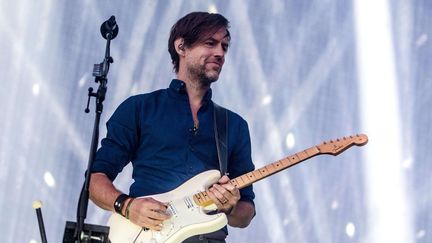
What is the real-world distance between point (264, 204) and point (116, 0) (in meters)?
1.41

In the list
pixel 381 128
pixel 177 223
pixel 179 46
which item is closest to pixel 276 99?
pixel 381 128

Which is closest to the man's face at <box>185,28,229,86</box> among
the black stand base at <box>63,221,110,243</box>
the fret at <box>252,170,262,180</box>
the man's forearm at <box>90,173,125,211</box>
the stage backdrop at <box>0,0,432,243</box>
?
the fret at <box>252,170,262,180</box>

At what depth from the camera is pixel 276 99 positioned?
4398 mm

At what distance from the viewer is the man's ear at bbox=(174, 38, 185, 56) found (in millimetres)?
3240

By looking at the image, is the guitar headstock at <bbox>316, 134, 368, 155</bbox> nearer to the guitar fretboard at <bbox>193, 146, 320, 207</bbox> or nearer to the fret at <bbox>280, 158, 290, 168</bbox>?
the guitar fretboard at <bbox>193, 146, 320, 207</bbox>

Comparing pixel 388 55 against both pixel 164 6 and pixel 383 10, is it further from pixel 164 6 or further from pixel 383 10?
pixel 164 6

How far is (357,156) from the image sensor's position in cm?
446

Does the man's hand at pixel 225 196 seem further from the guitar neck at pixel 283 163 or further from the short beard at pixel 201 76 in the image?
the short beard at pixel 201 76

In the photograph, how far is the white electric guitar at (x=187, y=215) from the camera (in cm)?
269

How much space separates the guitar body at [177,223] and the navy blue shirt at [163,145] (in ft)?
0.34

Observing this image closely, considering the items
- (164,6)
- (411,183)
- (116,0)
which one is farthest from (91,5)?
(411,183)

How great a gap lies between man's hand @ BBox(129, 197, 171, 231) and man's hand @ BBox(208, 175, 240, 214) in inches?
7.0

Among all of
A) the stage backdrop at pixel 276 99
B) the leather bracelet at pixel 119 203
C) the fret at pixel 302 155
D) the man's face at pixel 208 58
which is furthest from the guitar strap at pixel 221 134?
the stage backdrop at pixel 276 99

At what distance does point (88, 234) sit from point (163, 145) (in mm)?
570
